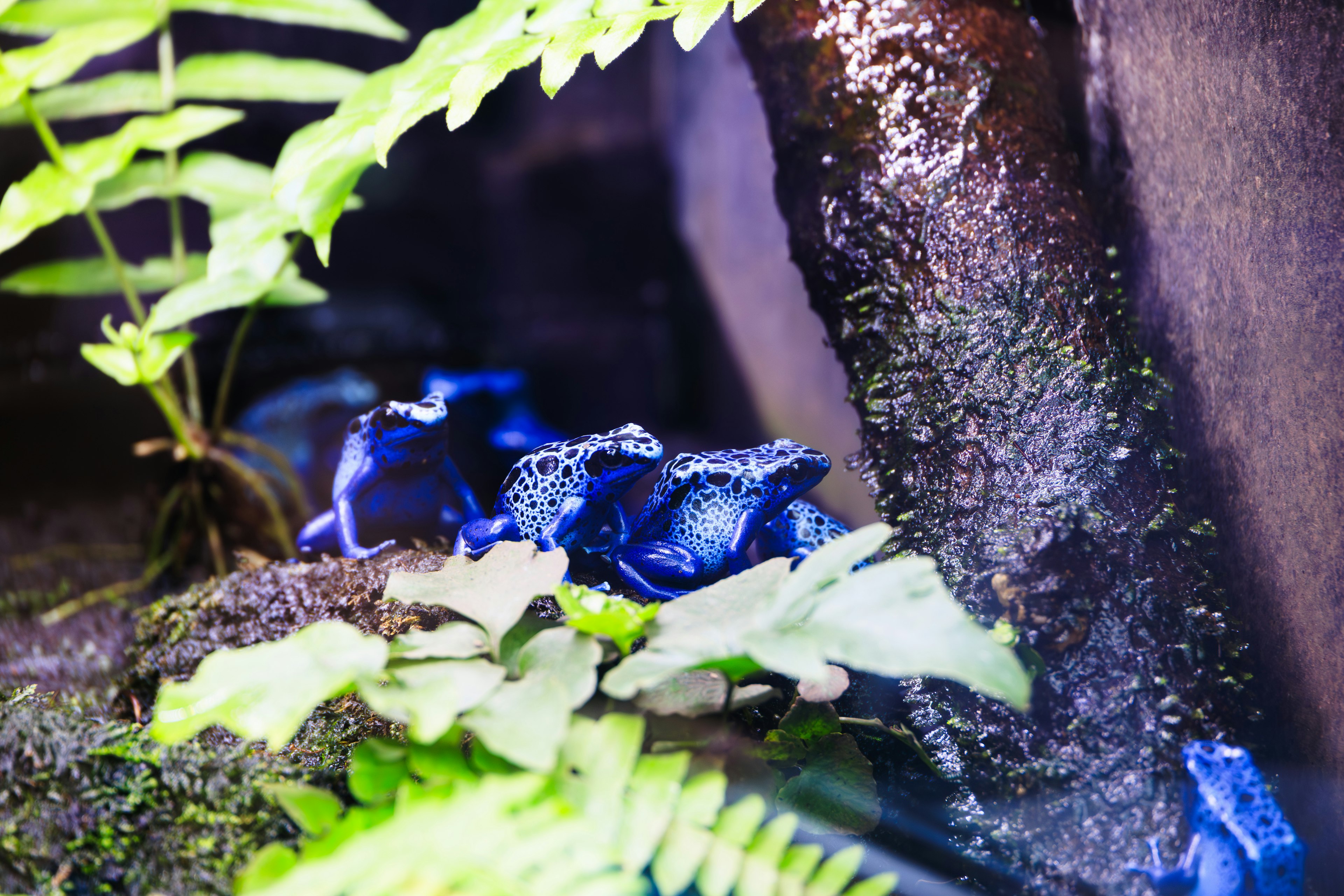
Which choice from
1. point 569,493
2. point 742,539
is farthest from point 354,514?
point 742,539

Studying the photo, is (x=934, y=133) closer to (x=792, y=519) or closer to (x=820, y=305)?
(x=820, y=305)

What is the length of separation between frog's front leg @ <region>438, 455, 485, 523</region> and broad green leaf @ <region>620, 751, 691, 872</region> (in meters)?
0.87

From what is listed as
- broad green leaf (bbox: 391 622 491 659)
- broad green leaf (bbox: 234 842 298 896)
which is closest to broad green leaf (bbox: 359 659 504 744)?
broad green leaf (bbox: 391 622 491 659)

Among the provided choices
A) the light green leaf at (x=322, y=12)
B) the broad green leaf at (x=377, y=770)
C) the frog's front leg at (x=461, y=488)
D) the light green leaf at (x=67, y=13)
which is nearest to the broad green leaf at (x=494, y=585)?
the broad green leaf at (x=377, y=770)

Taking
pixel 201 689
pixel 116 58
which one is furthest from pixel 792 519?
pixel 116 58

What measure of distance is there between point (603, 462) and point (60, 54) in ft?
4.72

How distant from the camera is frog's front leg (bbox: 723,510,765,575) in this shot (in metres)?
1.43

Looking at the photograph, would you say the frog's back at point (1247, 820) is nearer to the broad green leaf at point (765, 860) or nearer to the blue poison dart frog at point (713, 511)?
the broad green leaf at point (765, 860)

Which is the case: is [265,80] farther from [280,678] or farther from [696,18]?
[280,678]

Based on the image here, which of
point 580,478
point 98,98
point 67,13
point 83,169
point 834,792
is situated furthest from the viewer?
point 98,98

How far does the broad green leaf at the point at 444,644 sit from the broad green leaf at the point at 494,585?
0.01m

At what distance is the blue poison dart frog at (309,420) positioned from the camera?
2289 millimetres

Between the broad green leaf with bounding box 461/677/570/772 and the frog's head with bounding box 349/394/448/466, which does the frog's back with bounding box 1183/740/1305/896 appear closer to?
the broad green leaf with bounding box 461/677/570/772

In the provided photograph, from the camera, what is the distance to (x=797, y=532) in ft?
5.12
